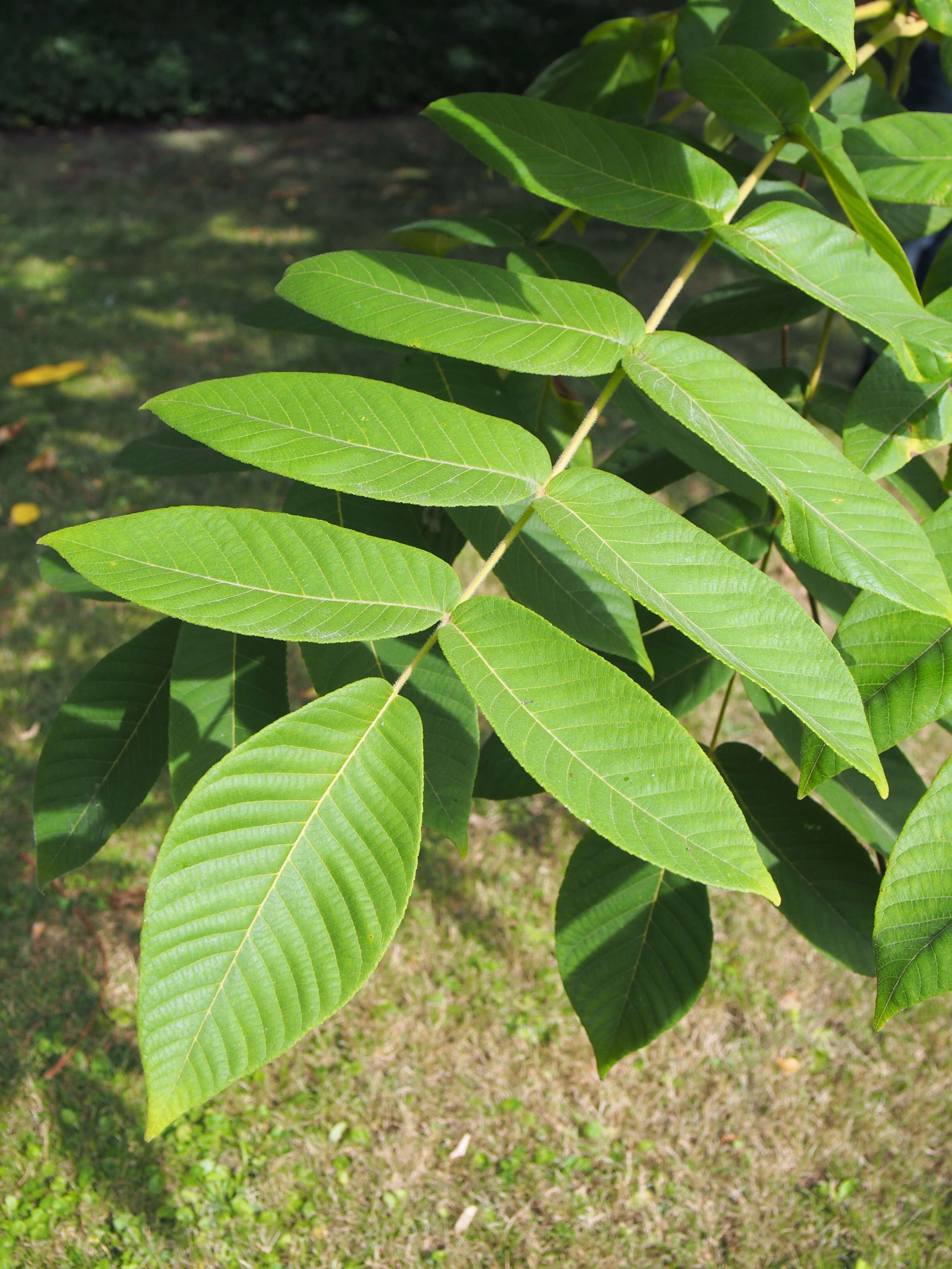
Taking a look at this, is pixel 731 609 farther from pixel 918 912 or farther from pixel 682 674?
pixel 682 674

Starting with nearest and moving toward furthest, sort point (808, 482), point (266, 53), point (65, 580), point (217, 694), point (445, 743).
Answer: point (808, 482)
point (445, 743)
point (217, 694)
point (65, 580)
point (266, 53)

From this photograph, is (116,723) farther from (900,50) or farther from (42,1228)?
(42,1228)

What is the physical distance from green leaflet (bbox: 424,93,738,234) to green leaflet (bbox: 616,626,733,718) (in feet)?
1.61

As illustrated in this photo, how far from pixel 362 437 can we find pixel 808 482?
0.37m

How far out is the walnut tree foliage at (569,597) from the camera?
68 cm

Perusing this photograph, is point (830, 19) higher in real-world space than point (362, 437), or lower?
higher

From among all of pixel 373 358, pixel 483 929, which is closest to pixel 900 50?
pixel 483 929

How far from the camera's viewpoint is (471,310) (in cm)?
92

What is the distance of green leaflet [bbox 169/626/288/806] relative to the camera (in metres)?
0.97

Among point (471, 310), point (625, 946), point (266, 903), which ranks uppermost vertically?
point (471, 310)

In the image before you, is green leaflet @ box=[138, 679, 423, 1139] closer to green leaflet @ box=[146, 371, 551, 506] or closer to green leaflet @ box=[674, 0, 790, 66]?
green leaflet @ box=[146, 371, 551, 506]

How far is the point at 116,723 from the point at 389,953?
1.80m

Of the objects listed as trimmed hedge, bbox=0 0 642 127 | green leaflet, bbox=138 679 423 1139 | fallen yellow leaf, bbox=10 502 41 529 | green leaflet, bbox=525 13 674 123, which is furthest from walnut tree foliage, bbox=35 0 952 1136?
trimmed hedge, bbox=0 0 642 127

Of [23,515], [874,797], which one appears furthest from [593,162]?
[23,515]
